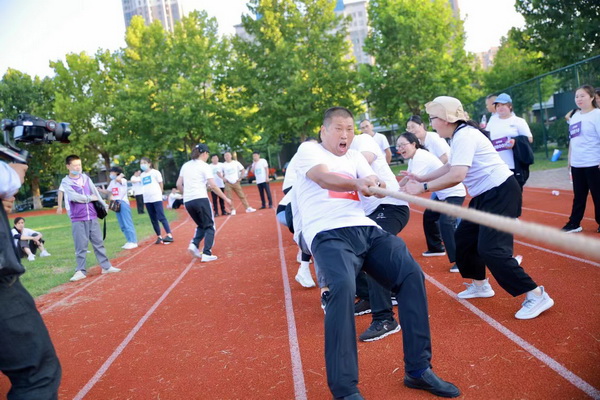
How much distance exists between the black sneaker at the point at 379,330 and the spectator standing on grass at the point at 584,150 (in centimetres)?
442

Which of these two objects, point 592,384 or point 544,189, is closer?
point 592,384

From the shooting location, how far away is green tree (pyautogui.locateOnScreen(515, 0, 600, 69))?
81.0 feet

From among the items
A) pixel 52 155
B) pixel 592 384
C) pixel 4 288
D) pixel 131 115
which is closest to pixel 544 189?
pixel 592 384

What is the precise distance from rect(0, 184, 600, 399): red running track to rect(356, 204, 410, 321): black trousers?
0.81 feet

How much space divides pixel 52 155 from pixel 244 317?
143 ft

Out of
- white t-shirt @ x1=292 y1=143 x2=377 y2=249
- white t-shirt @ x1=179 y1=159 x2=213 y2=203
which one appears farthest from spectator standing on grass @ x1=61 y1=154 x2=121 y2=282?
white t-shirt @ x1=292 y1=143 x2=377 y2=249

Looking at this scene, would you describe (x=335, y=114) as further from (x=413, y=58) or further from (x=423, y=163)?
(x=413, y=58)

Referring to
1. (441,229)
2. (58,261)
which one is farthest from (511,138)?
(58,261)

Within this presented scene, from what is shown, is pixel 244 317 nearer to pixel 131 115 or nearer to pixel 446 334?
pixel 446 334

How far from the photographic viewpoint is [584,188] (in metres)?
7.60

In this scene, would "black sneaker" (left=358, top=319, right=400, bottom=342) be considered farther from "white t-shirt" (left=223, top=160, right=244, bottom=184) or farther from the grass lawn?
"white t-shirt" (left=223, top=160, right=244, bottom=184)

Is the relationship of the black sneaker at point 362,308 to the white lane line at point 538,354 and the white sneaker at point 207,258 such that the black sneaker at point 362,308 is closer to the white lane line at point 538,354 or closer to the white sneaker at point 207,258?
the white lane line at point 538,354

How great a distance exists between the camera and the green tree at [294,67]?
35.2 m

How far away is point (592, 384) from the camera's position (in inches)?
128
